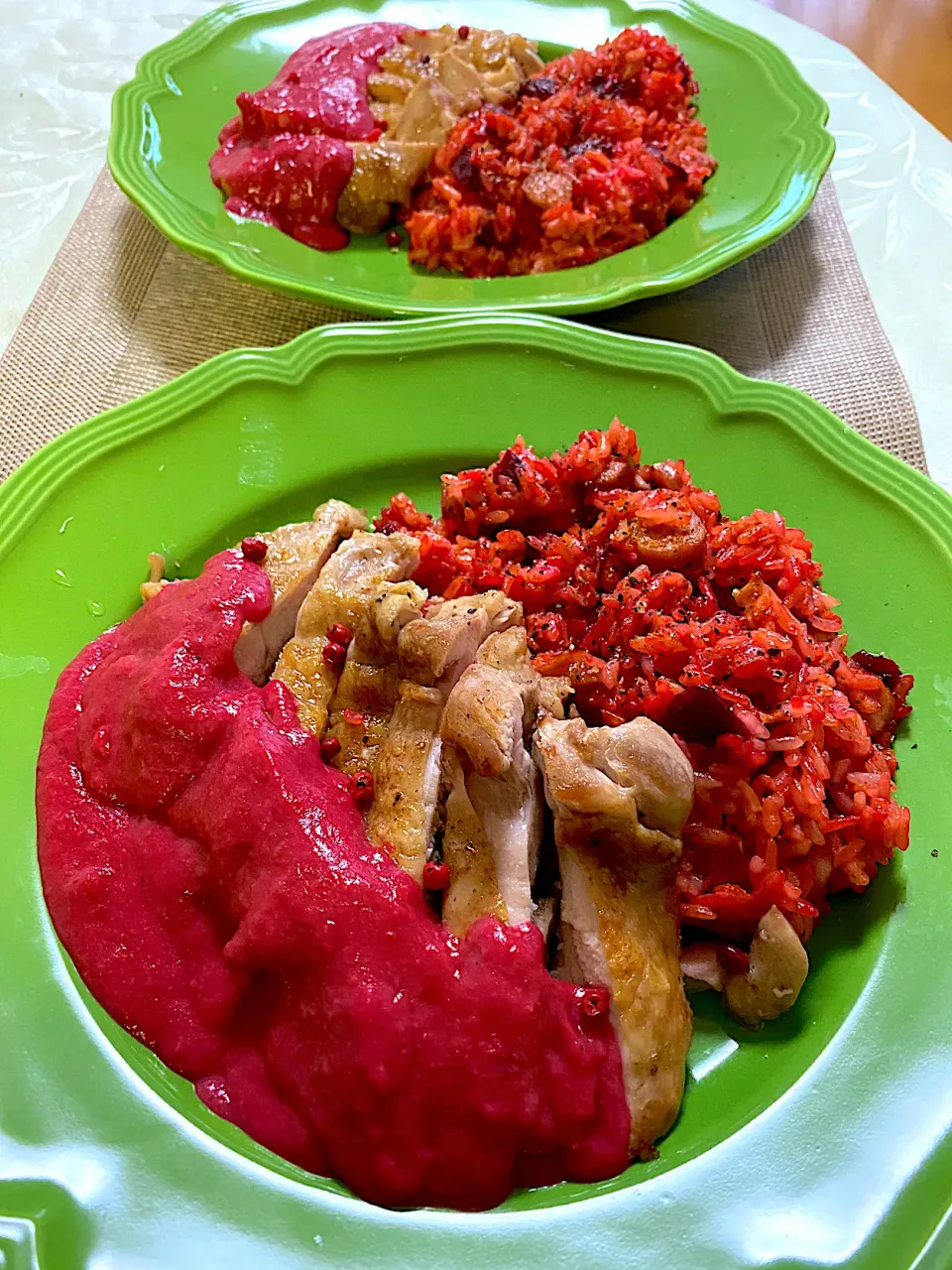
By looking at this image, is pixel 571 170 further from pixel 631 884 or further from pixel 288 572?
pixel 631 884

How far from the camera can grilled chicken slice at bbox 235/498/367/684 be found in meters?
2.73

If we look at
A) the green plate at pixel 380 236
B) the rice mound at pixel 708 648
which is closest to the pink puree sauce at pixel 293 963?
the rice mound at pixel 708 648

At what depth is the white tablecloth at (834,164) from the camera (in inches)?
167

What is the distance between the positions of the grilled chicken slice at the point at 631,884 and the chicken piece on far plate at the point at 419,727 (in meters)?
0.31

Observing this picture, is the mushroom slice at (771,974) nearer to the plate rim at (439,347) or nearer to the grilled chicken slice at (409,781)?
the grilled chicken slice at (409,781)

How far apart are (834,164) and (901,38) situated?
5.67 feet

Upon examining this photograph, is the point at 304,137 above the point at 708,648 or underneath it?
above

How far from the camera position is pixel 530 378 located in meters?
3.39

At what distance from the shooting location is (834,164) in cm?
497

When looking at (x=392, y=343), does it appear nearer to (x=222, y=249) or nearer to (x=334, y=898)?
(x=222, y=249)

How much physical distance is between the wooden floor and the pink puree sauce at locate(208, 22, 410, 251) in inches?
118

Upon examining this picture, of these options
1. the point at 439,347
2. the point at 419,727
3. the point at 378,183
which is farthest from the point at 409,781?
the point at 378,183

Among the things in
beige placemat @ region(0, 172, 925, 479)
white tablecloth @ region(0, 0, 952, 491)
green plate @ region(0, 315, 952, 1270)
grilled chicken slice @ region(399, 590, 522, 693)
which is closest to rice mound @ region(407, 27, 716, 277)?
beige placemat @ region(0, 172, 925, 479)

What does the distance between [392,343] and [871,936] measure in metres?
2.50
